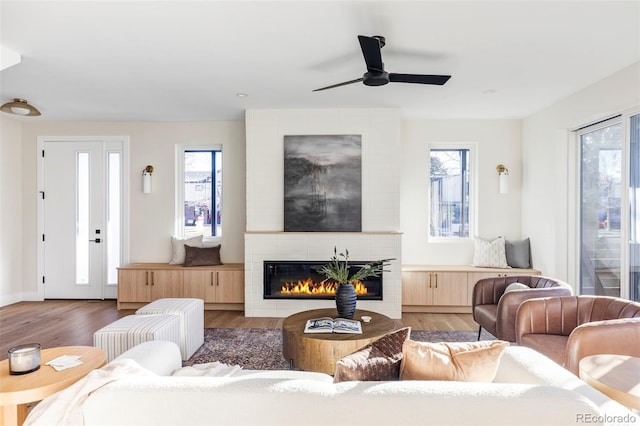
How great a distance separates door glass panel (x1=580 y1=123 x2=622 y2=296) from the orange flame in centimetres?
251

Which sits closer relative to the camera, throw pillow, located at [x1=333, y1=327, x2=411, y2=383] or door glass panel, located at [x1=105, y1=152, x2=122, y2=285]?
throw pillow, located at [x1=333, y1=327, x2=411, y2=383]

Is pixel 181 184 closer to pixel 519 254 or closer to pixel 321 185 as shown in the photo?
pixel 321 185

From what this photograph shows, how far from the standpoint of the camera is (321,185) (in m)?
4.84

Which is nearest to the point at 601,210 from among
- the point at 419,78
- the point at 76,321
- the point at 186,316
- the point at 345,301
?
the point at 419,78

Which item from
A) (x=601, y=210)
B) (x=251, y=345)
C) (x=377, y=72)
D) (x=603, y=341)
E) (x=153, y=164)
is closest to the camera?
(x=603, y=341)

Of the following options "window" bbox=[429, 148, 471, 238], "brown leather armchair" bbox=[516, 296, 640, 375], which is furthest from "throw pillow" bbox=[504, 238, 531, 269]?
"brown leather armchair" bbox=[516, 296, 640, 375]

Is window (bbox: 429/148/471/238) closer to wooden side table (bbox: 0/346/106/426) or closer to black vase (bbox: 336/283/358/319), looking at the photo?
black vase (bbox: 336/283/358/319)

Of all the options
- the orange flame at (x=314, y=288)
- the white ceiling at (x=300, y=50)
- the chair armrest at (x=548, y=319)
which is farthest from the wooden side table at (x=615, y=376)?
the orange flame at (x=314, y=288)

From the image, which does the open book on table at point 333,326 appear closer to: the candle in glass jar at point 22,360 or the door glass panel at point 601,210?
the candle in glass jar at point 22,360

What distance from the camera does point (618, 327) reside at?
2.26m

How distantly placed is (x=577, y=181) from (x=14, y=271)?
24.9 feet

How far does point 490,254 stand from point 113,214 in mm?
5426

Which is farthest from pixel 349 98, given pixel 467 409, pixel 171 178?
pixel 467 409

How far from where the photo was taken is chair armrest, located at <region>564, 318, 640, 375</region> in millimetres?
2209
